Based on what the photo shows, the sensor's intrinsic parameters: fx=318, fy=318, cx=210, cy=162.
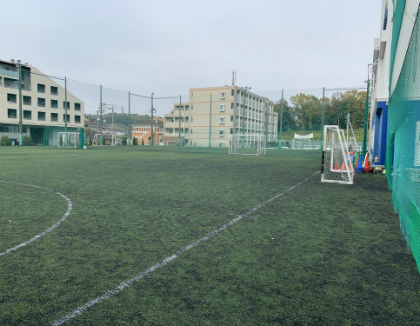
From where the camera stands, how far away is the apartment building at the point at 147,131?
119ft

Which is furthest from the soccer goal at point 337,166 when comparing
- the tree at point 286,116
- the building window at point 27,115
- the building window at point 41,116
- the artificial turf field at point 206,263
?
the building window at point 41,116

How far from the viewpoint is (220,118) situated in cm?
4250

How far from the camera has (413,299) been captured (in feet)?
6.96

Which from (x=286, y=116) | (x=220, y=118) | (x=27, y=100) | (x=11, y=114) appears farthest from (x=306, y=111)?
(x=11, y=114)

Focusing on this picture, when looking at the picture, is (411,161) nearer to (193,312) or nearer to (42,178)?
(193,312)

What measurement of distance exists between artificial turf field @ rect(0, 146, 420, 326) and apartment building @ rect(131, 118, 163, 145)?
31.9m

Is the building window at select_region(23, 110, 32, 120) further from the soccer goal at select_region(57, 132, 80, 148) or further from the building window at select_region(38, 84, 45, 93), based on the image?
the soccer goal at select_region(57, 132, 80, 148)

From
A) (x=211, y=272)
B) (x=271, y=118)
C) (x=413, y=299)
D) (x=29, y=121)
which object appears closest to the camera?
(x=413, y=299)

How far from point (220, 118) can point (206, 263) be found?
4044 centimetres

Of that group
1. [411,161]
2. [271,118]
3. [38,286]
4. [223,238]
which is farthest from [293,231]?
[271,118]

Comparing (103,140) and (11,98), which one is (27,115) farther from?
(103,140)

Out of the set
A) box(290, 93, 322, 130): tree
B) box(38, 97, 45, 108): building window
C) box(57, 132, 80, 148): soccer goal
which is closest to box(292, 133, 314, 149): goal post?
box(290, 93, 322, 130): tree

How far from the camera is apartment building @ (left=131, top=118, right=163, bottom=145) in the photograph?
119ft

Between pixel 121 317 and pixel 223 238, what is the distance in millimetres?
1600
